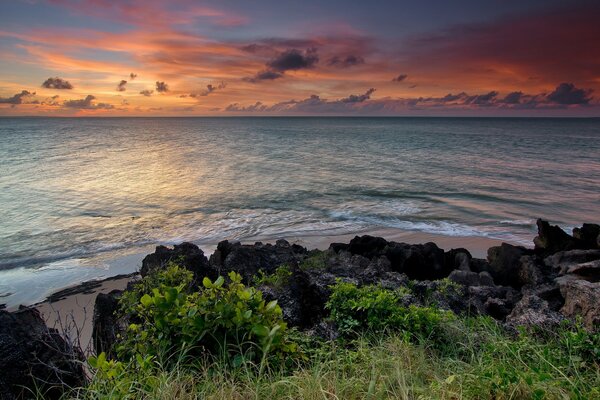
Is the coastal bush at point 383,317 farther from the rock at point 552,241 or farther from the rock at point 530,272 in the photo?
the rock at point 552,241

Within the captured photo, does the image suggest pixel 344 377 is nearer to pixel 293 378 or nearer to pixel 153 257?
pixel 293 378

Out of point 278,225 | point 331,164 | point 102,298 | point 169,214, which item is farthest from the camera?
point 331,164

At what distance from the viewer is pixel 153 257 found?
31.1ft

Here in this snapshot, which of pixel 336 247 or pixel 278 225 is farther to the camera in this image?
pixel 278 225

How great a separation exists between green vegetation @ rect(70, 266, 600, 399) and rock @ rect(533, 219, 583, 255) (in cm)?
1010

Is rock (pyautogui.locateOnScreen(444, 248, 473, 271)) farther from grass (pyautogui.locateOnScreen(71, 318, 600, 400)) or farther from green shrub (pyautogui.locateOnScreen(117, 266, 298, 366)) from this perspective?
green shrub (pyautogui.locateOnScreen(117, 266, 298, 366))

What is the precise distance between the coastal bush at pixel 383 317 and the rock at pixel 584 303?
2.41 metres

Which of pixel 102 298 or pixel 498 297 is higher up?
pixel 102 298

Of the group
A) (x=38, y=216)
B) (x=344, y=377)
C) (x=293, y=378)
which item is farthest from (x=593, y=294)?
(x=38, y=216)

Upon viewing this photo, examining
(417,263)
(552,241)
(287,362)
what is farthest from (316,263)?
(552,241)

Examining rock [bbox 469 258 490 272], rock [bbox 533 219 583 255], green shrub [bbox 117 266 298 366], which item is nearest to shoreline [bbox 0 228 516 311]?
rock [bbox 533 219 583 255]

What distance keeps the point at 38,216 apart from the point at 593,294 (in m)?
23.9

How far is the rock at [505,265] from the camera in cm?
1177

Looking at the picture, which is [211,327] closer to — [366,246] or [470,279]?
[470,279]
